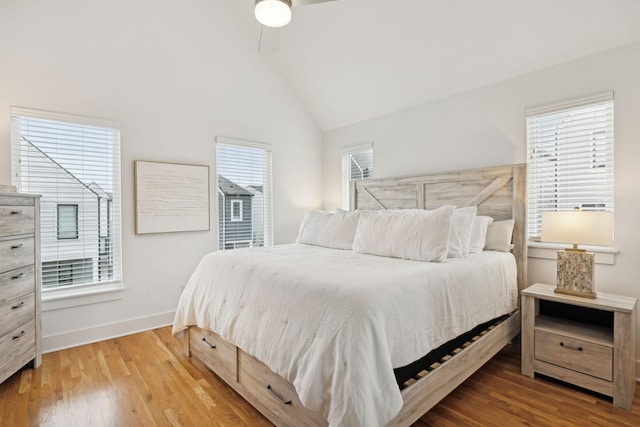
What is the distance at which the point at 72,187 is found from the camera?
289 centimetres

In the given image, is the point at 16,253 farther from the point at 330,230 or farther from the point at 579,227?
the point at 579,227

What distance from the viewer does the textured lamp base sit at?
6.98 ft

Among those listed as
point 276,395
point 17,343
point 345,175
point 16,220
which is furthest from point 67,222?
point 345,175

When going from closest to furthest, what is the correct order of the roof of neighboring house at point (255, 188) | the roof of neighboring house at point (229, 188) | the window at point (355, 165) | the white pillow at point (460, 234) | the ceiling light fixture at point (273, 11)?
the ceiling light fixture at point (273, 11), the white pillow at point (460, 234), the roof of neighboring house at point (229, 188), the roof of neighboring house at point (255, 188), the window at point (355, 165)

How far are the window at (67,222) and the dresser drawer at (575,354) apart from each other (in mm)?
3905

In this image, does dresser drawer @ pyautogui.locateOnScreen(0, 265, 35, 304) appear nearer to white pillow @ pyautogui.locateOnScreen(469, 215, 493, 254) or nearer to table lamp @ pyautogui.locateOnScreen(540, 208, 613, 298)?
white pillow @ pyautogui.locateOnScreen(469, 215, 493, 254)

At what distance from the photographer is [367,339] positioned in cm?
132

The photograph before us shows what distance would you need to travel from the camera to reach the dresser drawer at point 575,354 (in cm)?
197

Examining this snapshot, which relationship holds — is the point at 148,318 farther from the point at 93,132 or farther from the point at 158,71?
the point at 158,71

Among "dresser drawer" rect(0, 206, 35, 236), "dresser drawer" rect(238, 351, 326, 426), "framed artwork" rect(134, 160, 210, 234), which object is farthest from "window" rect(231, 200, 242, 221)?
"dresser drawer" rect(238, 351, 326, 426)

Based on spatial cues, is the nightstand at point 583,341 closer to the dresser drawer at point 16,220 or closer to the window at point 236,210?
the window at point 236,210

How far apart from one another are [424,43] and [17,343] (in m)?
4.03

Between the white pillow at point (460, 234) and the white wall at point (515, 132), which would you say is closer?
the white wall at point (515, 132)

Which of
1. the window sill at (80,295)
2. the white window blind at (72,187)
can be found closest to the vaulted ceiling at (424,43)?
the white window blind at (72,187)
